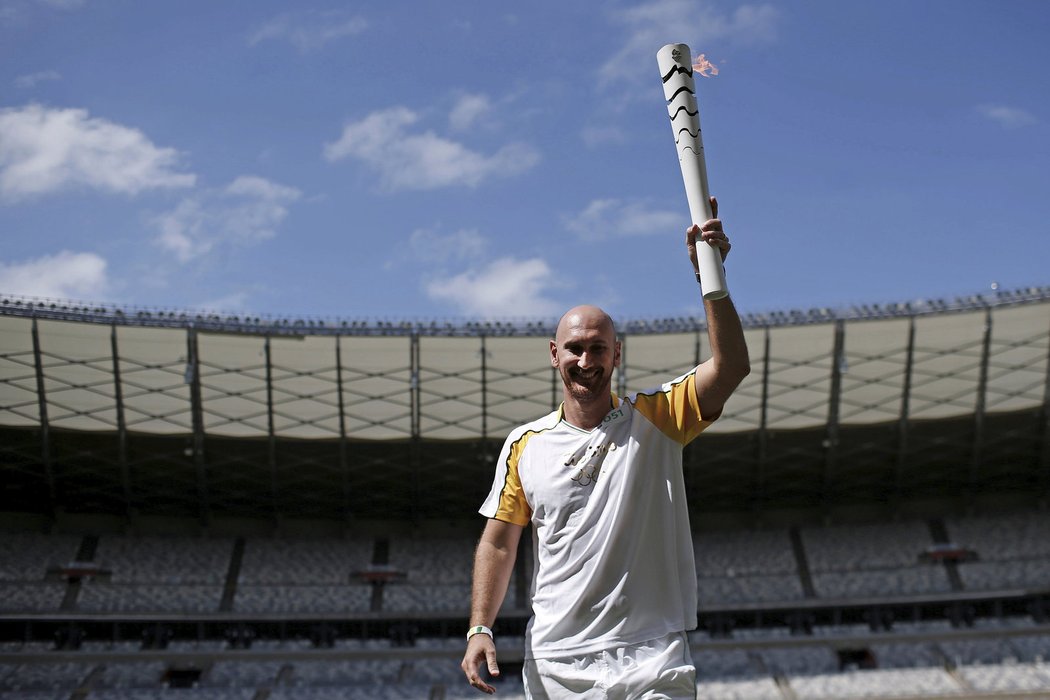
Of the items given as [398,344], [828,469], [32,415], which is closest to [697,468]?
[828,469]

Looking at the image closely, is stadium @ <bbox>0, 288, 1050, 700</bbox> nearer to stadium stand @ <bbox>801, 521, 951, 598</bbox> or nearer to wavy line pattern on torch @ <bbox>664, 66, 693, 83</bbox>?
stadium stand @ <bbox>801, 521, 951, 598</bbox>

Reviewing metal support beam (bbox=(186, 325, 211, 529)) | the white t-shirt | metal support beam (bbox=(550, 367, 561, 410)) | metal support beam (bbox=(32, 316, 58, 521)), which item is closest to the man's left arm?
the white t-shirt

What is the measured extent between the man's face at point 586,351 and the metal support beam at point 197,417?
106 ft

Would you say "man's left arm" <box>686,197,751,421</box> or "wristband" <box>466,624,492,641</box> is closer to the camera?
"man's left arm" <box>686,197,751,421</box>

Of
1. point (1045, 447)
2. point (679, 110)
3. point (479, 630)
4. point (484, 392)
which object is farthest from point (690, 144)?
point (1045, 447)

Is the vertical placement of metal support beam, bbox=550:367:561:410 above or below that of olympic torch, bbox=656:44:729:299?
below

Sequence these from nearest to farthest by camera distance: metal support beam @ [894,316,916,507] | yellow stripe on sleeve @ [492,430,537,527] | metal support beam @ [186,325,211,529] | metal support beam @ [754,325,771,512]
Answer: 1. yellow stripe on sleeve @ [492,430,537,527]
2. metal support beam @ [186,325,211,529]
3. metal support beam @ [894,316,916,507]
4. metal support beam @ [754,325,771,512]

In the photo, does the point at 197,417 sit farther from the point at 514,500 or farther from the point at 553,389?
the point at 514,500

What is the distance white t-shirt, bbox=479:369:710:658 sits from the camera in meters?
3.88

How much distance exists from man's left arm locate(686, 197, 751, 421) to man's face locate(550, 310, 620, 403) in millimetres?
401

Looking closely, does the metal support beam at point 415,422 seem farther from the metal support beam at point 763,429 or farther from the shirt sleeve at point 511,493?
the shirt sleeve at point 511,493

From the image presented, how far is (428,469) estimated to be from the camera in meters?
39.3

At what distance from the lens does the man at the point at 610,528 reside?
3812 mm

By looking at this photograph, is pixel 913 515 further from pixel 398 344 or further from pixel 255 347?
pixel 255 347
